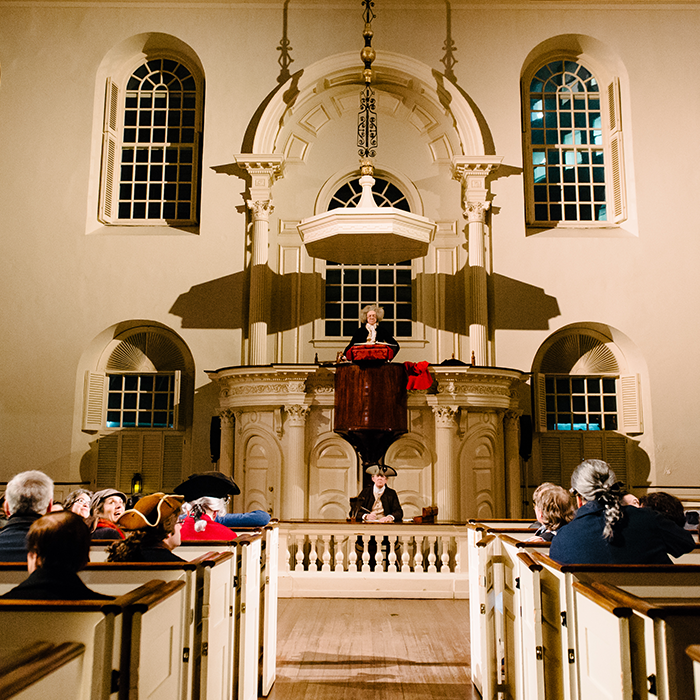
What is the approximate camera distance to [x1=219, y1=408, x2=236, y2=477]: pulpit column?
32.1ft

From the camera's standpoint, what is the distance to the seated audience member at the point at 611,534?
9.54ft

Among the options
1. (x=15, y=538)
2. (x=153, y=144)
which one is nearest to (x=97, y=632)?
(x=15, y=538)

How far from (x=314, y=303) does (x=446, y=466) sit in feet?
12.7

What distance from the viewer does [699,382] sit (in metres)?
11.1

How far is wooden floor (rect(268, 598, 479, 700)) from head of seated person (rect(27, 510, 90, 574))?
246cm

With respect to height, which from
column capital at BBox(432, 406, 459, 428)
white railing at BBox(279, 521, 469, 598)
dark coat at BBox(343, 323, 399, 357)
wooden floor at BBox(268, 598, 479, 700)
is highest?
dark coat at BBox(343, 323, 399, 357)

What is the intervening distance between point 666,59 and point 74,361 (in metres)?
11.2

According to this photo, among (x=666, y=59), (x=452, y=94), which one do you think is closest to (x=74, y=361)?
(x=452, y=94)

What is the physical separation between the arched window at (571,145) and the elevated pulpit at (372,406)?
5.47 meters

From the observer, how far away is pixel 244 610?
12.5ft

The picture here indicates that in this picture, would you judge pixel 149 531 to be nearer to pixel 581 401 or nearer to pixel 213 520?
pixel 213 520

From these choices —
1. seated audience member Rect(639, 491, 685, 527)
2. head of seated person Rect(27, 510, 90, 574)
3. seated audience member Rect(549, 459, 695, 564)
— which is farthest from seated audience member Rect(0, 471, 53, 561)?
seated audience member Rect(639, 491, 685, 527)

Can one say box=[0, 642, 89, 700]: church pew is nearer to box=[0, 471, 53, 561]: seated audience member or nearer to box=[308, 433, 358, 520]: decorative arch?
box=[0, 471, 53, 561]: seated audience member

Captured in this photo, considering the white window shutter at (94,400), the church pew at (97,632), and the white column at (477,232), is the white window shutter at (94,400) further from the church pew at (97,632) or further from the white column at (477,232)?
the church pew at (97,632)
